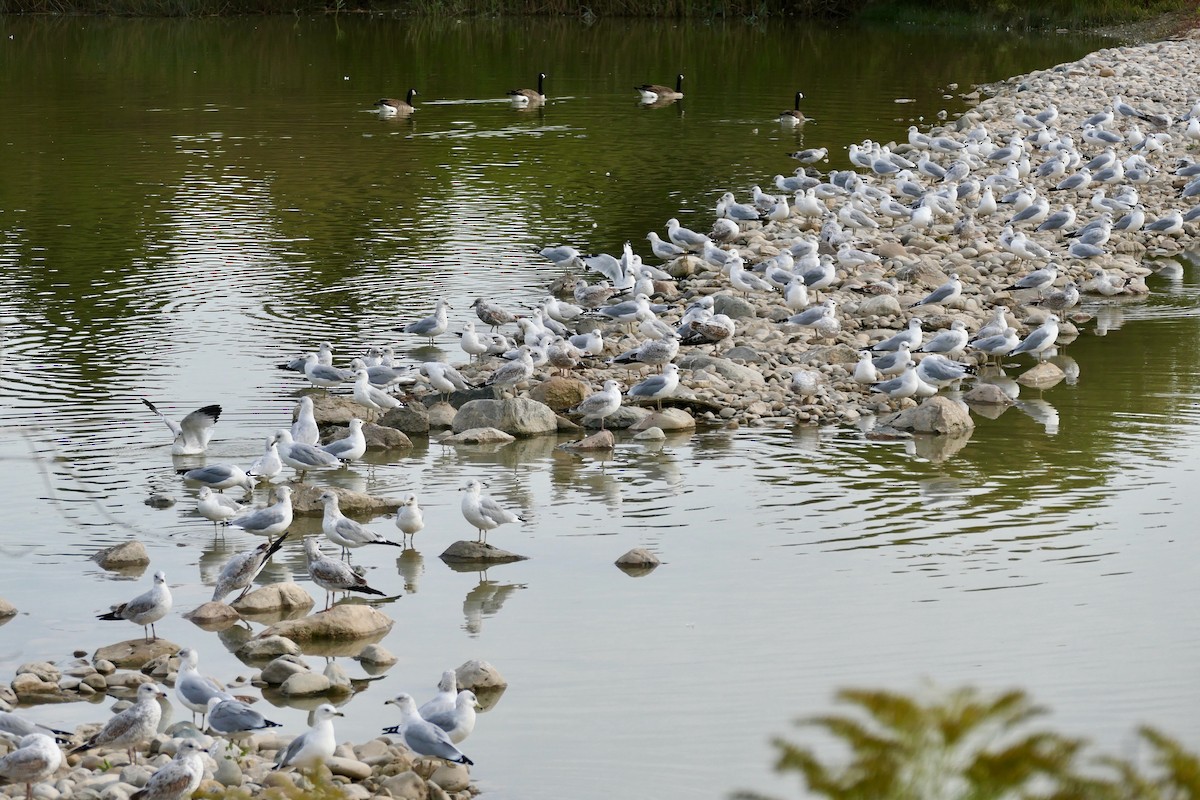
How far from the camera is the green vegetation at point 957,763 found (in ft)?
10.3

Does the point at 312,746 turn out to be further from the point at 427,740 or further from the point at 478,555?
the point at 478,555

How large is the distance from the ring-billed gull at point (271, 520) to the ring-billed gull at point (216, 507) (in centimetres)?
21

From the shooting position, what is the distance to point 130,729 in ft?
24.4

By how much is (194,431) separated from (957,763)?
1035 centimetres

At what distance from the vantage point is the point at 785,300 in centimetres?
1739

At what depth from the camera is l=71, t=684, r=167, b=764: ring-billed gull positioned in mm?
7418

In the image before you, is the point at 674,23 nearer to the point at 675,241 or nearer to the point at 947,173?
the point at 947,173

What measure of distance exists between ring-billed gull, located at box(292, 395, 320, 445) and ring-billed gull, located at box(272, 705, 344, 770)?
5382 millimetres

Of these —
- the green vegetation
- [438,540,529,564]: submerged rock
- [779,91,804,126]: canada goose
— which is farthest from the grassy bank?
the green vegetation

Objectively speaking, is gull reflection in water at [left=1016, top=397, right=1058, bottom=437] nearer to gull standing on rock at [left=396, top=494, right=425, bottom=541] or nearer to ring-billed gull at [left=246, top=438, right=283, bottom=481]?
gull standing on rock at [left=396, top=494, right=425, bottom=541]

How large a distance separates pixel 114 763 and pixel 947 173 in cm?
1938

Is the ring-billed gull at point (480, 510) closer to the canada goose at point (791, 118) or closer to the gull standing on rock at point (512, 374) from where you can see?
the gull standing on rock at point (512, 374)

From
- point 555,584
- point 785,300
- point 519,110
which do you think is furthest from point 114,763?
point 519,110

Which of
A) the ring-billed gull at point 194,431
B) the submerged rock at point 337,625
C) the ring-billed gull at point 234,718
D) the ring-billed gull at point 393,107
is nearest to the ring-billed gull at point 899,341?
the ring-billed gull at point 194,431
